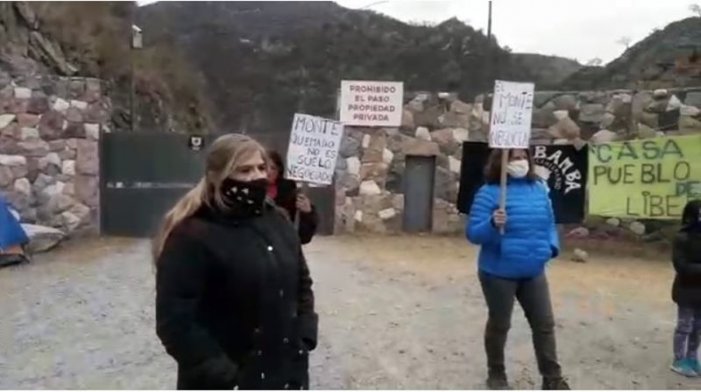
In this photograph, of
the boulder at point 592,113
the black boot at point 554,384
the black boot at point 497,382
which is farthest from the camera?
the boulder at point 592,113

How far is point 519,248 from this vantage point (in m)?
4.78

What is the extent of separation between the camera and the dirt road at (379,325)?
5.52 metres

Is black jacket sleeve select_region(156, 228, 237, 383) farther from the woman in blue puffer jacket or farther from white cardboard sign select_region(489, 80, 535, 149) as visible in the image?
white cardboard sign select_region(489, 80, 535, 149)

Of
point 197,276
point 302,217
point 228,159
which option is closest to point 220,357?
point 197,276

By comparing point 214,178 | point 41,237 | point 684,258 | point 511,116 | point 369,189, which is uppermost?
point 511,116

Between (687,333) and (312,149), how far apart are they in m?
2.55

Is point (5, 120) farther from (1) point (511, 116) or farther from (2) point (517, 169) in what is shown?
(2) point (517, 169)

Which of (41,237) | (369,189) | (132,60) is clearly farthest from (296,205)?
(132,60)

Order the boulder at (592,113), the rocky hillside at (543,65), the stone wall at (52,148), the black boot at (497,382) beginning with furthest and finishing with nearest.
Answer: the rocky hillside at (543,65)
the boulder at (592,113)
the stone wall at (52,148)
the black boot at (497,382)

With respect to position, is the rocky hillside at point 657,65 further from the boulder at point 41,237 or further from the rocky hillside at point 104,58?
the boulder at point 41,237

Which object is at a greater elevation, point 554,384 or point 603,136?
point 603,136

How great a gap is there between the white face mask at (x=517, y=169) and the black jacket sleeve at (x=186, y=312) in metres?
2.54

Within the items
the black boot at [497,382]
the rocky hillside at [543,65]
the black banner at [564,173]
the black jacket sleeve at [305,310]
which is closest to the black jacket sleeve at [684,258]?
the black boot at [497,382]

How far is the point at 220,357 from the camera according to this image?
8.86ft
